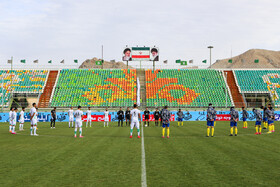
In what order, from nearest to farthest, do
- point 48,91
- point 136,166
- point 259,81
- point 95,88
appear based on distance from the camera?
point 136,166, point 48,91, point 95,88, point 259,81

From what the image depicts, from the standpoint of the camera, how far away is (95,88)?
60.5m

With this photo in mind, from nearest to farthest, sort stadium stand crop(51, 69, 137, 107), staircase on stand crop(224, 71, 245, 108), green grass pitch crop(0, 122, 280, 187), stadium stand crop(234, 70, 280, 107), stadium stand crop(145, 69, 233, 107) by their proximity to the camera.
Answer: green grass pitch crop(0, 122, 280, 187) < stadium stand crop(51, 69, 137, 107) < stadium stand crop(145, 69, 233, 107) < staircase on stand crop(224, 71, 245, 108) < stadium stand crop(234, 70, 280, 107)

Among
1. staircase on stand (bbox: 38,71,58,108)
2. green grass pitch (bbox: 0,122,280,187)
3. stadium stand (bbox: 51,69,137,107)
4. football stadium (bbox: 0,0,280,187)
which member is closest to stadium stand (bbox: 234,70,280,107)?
football stadium (bbox: 0,0,280,187)

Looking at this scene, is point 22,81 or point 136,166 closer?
point 136,166

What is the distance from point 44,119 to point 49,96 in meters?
20.1

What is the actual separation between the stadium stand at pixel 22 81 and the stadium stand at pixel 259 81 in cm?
4570

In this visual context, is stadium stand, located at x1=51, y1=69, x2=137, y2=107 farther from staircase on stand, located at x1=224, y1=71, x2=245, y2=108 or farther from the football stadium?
Answer: staircase on stand, located at x1=224, y1=71, x2=245, y2=108

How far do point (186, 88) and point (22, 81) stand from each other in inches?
1496

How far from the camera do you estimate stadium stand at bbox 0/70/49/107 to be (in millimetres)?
59094

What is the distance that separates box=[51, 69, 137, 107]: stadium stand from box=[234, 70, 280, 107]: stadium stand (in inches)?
993

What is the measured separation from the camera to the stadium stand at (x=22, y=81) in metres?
59.1

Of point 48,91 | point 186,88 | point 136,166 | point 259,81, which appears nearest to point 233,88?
point 259,81

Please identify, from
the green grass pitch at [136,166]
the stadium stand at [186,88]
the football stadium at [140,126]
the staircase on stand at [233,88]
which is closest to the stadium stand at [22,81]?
the football stadium at [140,126]

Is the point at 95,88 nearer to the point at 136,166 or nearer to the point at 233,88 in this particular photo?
the point at 233,88
